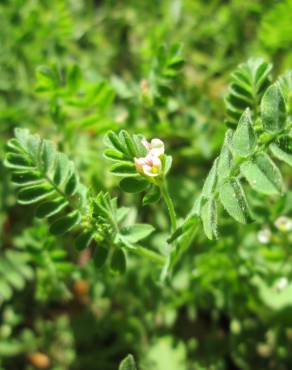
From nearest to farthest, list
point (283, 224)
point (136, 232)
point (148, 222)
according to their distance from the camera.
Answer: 1. point (136, 232)
2. point (283, 224)
3. point (148, 222)

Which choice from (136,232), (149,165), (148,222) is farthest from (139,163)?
(148,222)

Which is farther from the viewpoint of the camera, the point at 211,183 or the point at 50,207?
the point at 50,207

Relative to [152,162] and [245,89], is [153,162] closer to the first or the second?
[152,162]

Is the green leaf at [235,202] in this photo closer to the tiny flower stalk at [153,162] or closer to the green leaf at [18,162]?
the tiny flower stalk at [153,162]

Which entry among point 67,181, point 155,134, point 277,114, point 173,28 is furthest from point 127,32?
point 277,114

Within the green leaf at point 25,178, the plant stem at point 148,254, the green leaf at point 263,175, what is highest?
the green leaf at point 25,178

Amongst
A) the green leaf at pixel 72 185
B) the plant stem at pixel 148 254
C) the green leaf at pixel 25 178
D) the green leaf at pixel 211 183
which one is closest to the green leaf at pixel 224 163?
the green leaf at pixel 211 183
